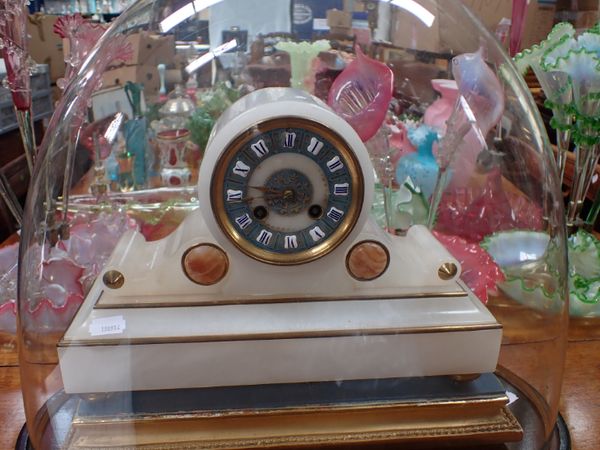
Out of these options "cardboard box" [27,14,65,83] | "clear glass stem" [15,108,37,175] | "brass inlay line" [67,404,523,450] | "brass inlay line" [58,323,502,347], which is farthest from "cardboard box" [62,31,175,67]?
"cardboard box" [27,14,65,83]

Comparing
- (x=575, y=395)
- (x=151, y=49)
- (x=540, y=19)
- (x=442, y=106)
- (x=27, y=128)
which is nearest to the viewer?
(x=575, y=395)

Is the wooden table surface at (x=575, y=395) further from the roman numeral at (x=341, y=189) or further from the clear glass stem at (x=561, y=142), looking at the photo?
the roman numeral at (x=341, y=189)

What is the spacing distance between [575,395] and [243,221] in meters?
0.60

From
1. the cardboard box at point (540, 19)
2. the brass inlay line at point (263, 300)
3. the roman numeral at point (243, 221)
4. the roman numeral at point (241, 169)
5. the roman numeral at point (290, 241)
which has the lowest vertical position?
the brass inlay line at point (263, 300)

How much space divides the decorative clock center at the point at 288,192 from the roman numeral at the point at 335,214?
3 cm

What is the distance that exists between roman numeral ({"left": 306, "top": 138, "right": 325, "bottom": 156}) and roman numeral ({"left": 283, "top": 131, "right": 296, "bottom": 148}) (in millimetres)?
20

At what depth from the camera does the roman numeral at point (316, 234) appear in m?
0.76

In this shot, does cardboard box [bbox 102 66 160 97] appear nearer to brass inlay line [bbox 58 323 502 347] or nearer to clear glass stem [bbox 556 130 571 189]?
brass inlay line [bbox 58 323 502 347]

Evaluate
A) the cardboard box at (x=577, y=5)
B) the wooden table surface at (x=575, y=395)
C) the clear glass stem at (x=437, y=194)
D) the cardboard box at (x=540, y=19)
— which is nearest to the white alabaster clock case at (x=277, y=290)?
the wooden table surface at (x=575, y=395)

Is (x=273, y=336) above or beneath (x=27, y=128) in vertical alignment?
beneath

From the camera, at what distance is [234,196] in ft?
2.41

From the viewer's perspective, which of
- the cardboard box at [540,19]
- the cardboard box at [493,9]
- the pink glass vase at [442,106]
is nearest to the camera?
the pink glass vase at [442,106]

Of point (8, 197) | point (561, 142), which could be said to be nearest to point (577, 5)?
point (561, 142)

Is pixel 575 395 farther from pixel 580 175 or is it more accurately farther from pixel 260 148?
pixel 260 148
